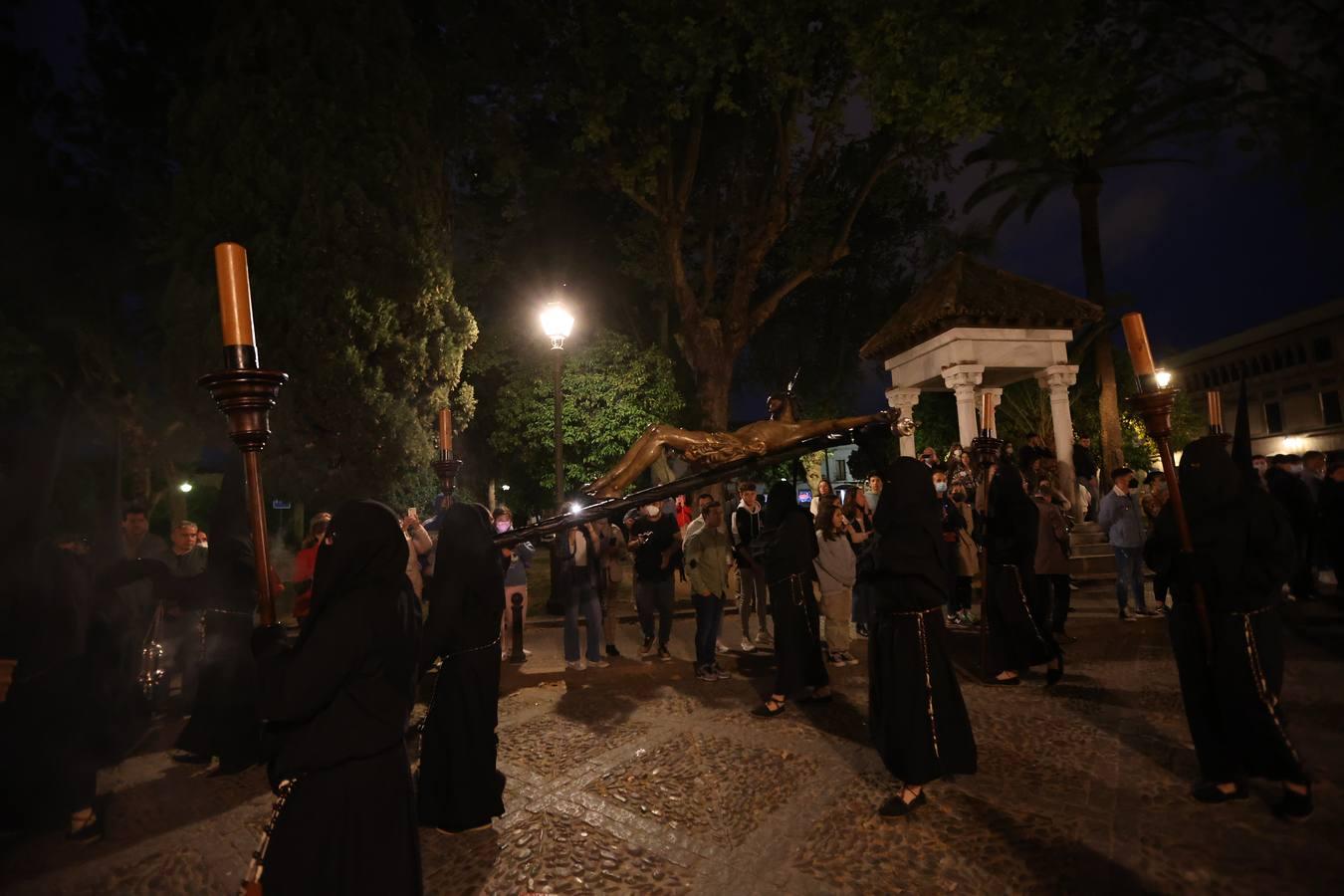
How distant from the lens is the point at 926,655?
4582 millimetres

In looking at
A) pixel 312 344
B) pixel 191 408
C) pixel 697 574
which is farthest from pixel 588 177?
pixel 697 574

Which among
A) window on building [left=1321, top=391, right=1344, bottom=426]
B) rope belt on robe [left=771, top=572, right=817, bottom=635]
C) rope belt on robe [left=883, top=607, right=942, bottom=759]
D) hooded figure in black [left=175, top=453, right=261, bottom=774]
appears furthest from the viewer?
window on building [left=1321, top=391, right=1344, bottom=426]

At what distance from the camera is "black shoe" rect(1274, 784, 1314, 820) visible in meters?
3.77

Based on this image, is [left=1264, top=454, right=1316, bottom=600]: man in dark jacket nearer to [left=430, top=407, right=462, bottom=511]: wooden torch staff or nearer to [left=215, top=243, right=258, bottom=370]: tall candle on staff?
[left=430, top=407, right=462, bottom=511]: wooden torch staff

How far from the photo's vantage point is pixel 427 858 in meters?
3.98

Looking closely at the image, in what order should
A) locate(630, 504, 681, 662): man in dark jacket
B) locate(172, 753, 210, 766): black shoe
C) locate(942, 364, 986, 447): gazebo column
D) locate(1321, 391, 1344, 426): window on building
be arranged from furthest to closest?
locate(1321, 391, 1344, 426): window on building
locate(942, 364, 986, 447): gazebo column
locate(630, 504, 681, 662): man in dark jacket
locate(172, 753, 210, 766): black shoe

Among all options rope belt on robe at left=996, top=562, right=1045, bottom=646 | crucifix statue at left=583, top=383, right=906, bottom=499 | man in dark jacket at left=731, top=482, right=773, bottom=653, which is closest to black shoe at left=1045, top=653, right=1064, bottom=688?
rope belt on robe at left=996, top=562, right=1045, bottom=646

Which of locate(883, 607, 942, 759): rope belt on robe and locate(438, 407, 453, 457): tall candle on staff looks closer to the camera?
locate(883, 607, 942, 759): rope belt on robe

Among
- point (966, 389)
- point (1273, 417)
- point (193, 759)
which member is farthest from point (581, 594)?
point (1273, 417)

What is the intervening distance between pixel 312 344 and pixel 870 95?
12.9 m

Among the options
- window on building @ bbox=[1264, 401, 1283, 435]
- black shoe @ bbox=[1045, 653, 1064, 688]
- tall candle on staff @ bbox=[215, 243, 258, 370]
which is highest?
tall candle on staff @ bbox=[215, 243, 258, 370]

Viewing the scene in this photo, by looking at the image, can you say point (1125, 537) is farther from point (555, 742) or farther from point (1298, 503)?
point (555, 742)

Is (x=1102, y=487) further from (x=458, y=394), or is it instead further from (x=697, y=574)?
(x=458, y=394)

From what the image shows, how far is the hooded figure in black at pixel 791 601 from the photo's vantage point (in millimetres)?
6367
